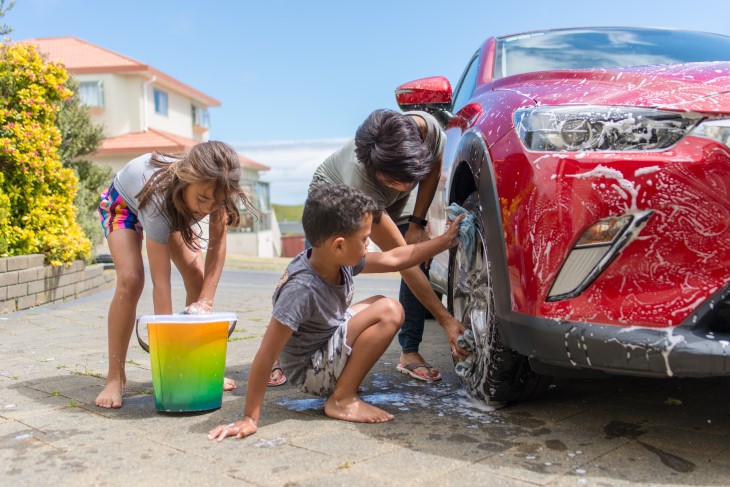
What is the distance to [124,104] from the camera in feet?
82.0

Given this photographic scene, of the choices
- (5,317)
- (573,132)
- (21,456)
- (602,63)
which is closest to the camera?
(573,132)

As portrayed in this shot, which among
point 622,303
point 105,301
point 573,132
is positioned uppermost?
point 573,132

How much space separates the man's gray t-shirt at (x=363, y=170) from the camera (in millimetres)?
3104

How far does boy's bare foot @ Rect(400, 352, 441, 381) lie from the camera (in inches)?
134

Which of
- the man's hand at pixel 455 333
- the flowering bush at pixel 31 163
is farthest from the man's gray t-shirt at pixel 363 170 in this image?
the flowering bush at pixel 31 163

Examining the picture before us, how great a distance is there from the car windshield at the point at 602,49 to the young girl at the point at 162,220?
1.37 metres

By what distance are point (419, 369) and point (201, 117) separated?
29547mm

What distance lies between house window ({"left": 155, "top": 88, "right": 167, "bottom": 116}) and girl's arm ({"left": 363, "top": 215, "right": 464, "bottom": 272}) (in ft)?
82.8

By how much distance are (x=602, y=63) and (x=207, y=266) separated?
2003mm

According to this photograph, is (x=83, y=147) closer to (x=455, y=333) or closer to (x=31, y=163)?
(x=31, y=163)

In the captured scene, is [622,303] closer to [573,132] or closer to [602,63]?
[573,132]

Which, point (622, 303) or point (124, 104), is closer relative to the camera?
point (622, 303)

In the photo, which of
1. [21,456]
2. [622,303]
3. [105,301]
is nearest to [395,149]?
[622,303]

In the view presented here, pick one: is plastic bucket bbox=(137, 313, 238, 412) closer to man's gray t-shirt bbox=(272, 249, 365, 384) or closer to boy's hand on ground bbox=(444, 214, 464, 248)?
man's gray t-shirt bbox=(272, 249, 365, 384)
